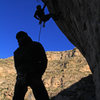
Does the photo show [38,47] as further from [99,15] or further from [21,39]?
[99,15]

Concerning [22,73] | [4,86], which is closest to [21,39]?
[22,73]

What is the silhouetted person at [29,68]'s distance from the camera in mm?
3296

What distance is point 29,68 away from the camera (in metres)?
3.41

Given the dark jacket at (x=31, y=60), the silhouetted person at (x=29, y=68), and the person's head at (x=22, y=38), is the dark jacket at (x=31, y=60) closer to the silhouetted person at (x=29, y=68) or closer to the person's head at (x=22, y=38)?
the silhouetted person at (x=29, y=68)

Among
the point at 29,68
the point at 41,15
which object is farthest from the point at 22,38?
the point at 41,15

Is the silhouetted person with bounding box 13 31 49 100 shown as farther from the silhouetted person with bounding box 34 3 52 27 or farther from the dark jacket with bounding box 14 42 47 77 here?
the silhouetted person with bounding box 34 3 52 27

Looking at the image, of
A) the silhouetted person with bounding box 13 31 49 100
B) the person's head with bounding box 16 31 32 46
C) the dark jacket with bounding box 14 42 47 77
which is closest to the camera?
the silhouetted person with bounding box 13 31 49 100

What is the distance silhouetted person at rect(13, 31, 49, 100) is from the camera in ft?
10.8

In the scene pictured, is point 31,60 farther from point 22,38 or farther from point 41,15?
point 41,15

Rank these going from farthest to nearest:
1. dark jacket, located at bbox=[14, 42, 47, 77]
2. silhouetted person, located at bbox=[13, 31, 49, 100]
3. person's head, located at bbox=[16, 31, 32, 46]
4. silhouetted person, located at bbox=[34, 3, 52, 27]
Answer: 1. silhouetted person, located at bbox=[34, 3, 52, 27]
2. person's head, located at bbox=[16, 31, 32, 46]
3. dark jacket, located at bbox=[14, 42, 47, 77]
4. silhouetted person, located at bbox=[13, 31, 49, 100]

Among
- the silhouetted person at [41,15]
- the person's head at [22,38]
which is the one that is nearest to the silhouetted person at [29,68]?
the person's head at [22,38]

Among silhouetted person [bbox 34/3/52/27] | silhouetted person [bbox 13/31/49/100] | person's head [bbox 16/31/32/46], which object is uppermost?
silhouetted person [bbox 34/3/52/27]

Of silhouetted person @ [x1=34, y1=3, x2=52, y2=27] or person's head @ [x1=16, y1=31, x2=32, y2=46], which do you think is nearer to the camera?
person's head @ [x1=16, y1=31, x2=32, y2=46]

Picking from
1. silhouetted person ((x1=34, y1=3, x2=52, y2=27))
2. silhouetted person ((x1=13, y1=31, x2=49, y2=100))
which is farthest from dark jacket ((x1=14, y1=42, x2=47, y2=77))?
silhouetted person ((x1=34, y1=3, x2=52, y2=27))
